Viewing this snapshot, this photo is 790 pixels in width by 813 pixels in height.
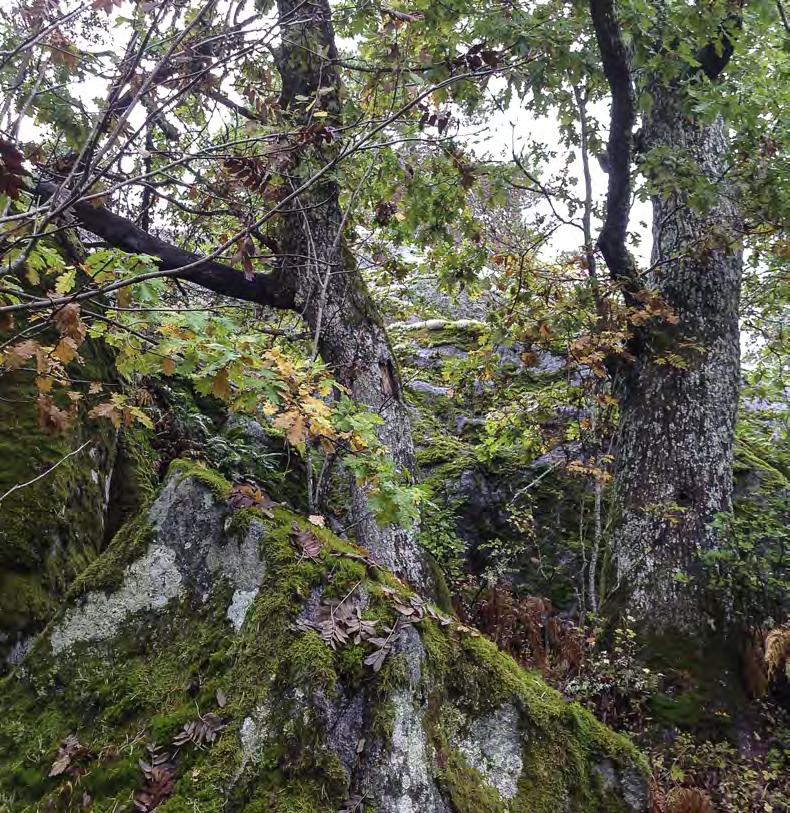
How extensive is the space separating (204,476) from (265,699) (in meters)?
1.08

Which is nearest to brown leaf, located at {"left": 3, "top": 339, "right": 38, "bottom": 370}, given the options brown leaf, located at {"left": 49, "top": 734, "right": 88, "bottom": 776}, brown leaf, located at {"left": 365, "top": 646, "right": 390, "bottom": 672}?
brown leaf, located at {"left": 49, "top": 734, "right": 88, "bottom": 776}

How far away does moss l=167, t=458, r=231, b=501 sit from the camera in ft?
9.18

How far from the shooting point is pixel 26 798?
2.08m

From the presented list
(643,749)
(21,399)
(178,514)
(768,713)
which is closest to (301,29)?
(21,399)

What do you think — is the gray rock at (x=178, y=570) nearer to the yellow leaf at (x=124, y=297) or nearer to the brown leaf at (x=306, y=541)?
the brown leaf at (x=306, y=541)

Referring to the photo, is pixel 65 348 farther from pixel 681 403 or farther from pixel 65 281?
pixel 681 403

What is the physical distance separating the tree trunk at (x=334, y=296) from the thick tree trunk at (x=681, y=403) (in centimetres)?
214

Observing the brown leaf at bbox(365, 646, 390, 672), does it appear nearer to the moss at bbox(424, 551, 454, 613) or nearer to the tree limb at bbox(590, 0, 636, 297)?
the moss at bbox(424, 551, 454, 613)

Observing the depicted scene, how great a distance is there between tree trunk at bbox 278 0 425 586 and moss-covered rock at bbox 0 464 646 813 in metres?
2.20

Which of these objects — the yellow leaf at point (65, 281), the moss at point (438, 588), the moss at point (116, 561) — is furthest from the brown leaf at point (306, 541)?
the moss at point (438, 588)

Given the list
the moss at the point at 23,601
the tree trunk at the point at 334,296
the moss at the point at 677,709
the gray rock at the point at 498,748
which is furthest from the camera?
the tree trunk at the point at 334,296

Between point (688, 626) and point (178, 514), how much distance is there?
14.0 ft

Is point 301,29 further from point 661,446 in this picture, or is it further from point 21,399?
point 661,446

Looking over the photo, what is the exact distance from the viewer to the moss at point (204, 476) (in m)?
2.80
